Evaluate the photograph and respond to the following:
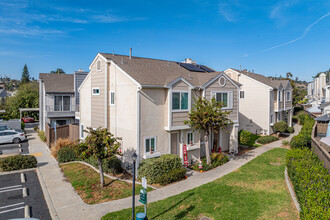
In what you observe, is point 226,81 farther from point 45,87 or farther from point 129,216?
point 45,87

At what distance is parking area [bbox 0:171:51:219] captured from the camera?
9.47 meters

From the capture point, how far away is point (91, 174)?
560 inches

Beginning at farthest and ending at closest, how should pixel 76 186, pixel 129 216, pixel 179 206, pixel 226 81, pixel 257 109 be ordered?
pixel 257 109, pixel 226 81, pixel 76 186, pixel 179 206, pixel 129 216

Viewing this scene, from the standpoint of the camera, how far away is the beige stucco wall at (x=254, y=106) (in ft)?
92.3

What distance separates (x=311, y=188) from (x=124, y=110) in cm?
1122

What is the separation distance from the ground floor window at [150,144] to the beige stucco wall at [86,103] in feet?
25.6

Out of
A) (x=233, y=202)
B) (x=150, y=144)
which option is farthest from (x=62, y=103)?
(x=233, y=202)

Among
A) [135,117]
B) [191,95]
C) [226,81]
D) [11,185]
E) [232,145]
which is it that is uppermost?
[226,81]

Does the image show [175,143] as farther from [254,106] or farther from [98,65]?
[254,106]

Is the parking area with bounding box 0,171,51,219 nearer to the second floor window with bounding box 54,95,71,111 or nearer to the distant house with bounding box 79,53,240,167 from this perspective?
the distant house with bounding box 79,53,240,167

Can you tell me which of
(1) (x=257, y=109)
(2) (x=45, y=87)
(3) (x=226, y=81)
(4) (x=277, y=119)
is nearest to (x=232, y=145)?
(3) (x=226, y=81)

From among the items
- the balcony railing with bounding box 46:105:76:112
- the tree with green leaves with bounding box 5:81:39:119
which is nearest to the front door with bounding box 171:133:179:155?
the balcony railing with bounding box 46:105:76:112

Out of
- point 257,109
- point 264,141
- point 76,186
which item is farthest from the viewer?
point 257,109

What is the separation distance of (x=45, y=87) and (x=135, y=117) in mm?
18490
